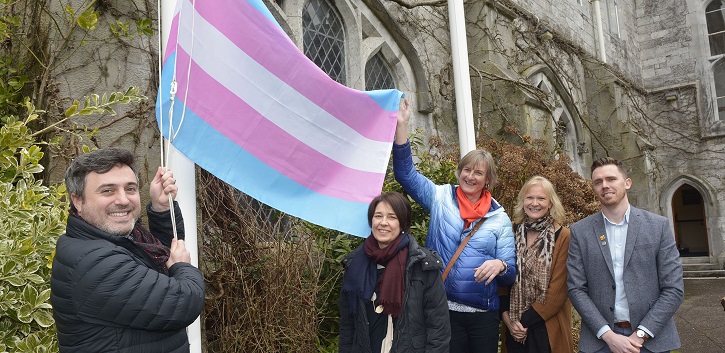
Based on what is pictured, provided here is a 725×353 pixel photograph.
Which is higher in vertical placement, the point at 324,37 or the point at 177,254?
the point at 324,37

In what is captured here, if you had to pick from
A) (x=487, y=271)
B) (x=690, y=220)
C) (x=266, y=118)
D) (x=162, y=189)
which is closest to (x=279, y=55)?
(x=266, y=118)

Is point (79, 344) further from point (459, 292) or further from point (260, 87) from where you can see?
point (459, 292)

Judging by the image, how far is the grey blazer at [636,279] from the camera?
2885mm

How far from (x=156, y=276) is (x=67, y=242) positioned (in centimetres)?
31

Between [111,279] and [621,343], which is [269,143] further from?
[621,343]

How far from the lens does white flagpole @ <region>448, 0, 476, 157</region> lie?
5145 mm

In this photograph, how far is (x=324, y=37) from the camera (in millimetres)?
6750

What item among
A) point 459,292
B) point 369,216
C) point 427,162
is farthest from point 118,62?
point 427,162

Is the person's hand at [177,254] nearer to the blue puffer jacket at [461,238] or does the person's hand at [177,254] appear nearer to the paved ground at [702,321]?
the blue puffer jacket at [461,238]

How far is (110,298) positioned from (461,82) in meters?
4.10

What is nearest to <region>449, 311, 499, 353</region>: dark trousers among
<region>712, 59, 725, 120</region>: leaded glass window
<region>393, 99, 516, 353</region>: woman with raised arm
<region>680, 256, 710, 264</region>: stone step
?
<region>393, 99, 516, 353</region>: woman with raised arm

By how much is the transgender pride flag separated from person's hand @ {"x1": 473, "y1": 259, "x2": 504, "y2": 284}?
2.19ft

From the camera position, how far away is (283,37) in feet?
9.27

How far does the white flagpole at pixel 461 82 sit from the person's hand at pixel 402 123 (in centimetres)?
184
